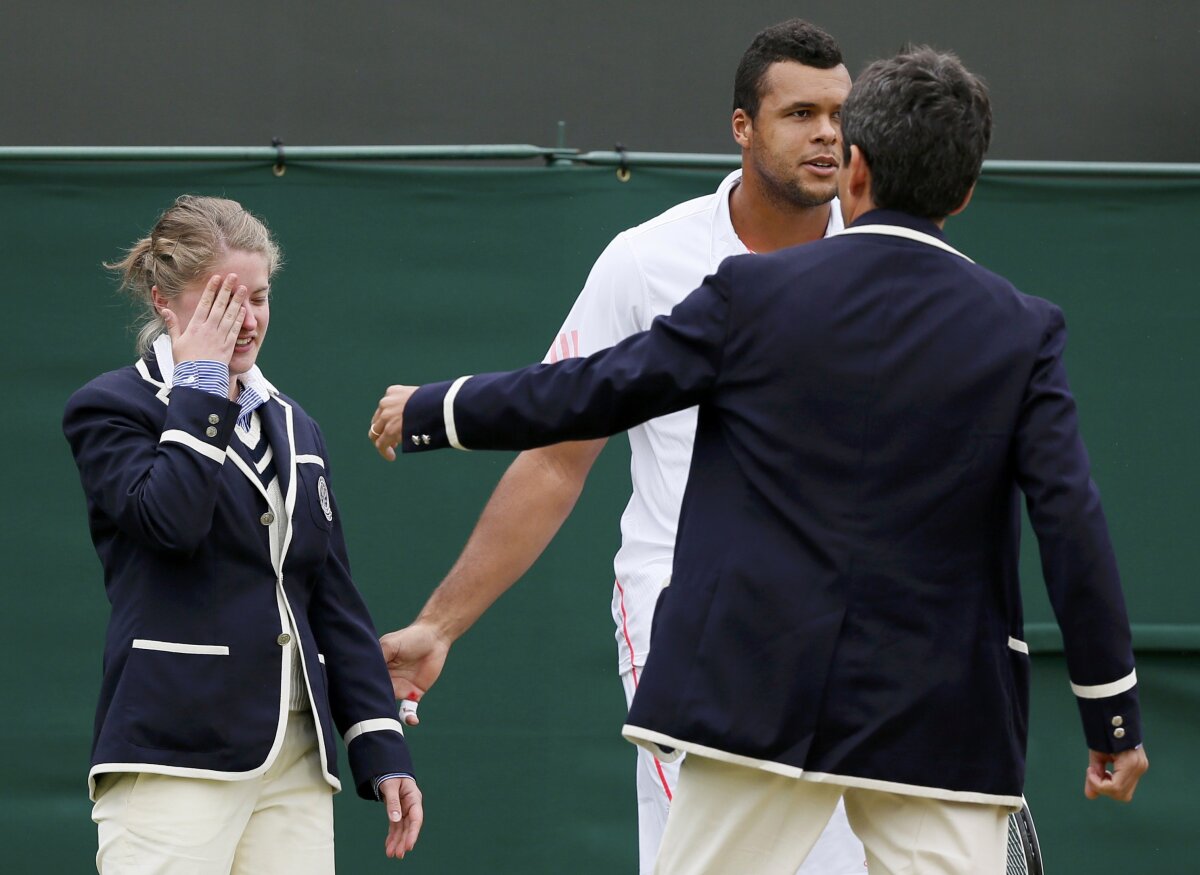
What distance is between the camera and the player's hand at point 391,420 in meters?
2.83

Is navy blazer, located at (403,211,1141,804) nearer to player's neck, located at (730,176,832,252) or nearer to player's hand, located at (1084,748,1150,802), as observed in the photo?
player's hand, located at (1084,748,1150,802)

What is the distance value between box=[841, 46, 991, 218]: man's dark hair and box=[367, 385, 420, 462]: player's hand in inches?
33.2

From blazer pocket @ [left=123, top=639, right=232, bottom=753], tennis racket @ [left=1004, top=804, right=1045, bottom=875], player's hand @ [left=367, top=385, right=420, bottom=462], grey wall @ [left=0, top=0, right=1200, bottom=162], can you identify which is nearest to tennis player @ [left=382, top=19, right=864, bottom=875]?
tennis racket @ [left=1004, top=804, right=1045, bottom=875]

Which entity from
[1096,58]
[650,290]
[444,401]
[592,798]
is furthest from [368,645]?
[1096,58]

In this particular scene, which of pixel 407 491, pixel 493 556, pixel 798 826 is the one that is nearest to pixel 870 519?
pixel 798 826

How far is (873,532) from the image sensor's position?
98.8 inches

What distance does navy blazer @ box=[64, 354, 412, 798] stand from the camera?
2848 millimetres

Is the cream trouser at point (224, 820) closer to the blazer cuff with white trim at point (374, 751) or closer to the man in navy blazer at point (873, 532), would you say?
the blazer cuff with white trim at point (374, 751)

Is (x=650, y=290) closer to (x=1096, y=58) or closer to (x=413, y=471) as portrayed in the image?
Answer: (x=413, y=471)

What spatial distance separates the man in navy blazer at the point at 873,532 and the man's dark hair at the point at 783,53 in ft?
3.62

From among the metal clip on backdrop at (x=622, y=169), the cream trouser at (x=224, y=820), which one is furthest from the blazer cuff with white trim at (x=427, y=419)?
the metal clip on backdrop at (x=622, y=169)

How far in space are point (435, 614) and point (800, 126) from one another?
132 centimetres

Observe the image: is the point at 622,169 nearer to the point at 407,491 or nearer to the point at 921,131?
the point at 407,491

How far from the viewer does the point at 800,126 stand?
3.69 metres
